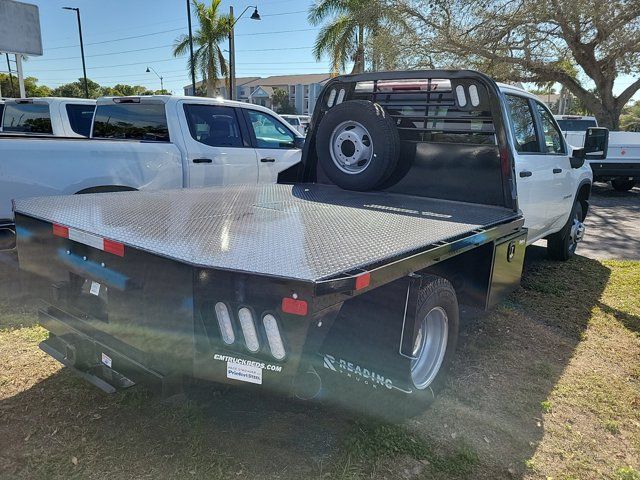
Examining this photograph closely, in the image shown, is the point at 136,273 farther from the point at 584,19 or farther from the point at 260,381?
the point at 584,19

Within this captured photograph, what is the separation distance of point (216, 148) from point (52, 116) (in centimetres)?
331

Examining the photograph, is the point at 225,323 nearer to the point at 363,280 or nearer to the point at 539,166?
the point at 363,280

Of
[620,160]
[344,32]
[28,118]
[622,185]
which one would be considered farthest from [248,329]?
[344,32]

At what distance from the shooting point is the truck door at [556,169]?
525cm

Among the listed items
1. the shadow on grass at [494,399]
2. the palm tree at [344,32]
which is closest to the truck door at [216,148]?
the shadow on grass at [494,399]

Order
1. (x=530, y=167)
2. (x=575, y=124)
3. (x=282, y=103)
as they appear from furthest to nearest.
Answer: (x=282, y=103), (x=575, y=124), (x=530, y=167)

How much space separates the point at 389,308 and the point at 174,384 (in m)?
1.09

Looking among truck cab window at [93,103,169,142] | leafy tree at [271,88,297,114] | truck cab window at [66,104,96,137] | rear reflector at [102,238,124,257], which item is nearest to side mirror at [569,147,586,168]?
truck cab window at [93,103,169,142]

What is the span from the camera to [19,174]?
415 cm

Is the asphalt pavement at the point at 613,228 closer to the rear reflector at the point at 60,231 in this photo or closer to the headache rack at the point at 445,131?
the headache rack at the point at 445,131

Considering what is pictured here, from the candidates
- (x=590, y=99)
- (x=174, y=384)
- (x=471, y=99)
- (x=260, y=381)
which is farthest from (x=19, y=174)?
(x=590, y=99)

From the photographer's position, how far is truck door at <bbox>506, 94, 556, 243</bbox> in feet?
14.6

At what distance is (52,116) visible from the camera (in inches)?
304

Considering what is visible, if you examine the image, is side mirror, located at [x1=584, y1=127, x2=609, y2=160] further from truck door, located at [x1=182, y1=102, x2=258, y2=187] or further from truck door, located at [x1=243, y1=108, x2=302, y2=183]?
truck door, located at [x1=182, y1=102, x2=258, y2=187]
